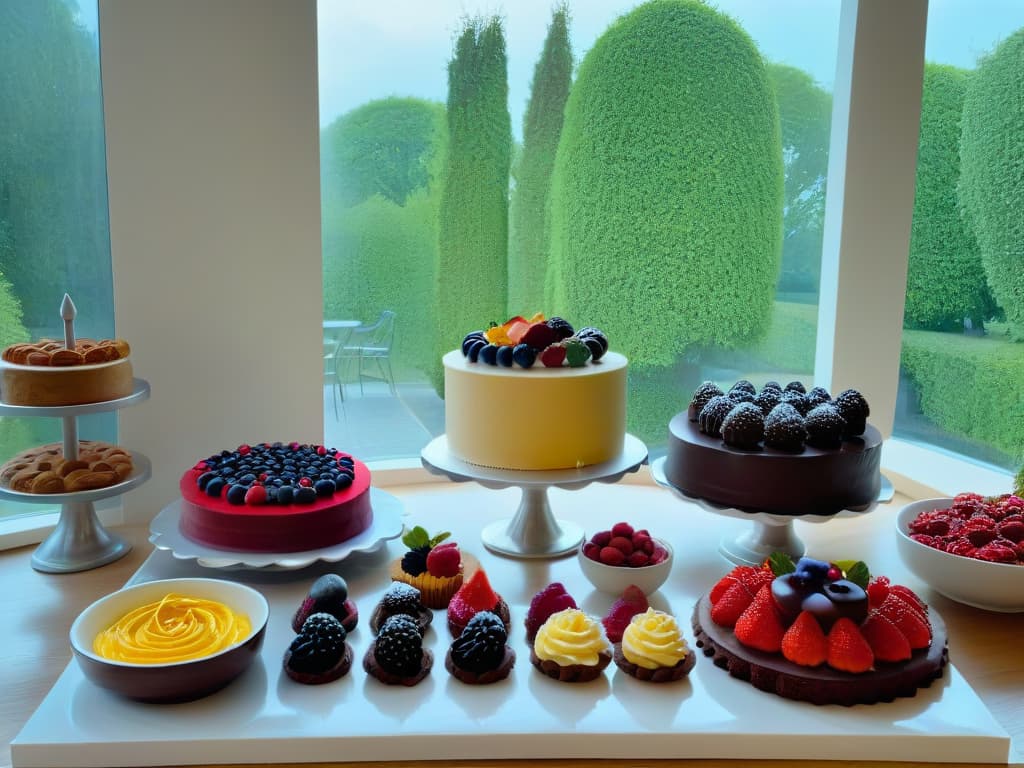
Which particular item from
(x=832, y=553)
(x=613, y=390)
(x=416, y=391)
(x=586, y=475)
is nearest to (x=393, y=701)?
(x=586, y=475)

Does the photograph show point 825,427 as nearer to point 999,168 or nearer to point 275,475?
point 275,475

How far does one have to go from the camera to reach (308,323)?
2.34m

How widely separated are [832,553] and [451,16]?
1.79m

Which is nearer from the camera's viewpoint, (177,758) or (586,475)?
(177,758)

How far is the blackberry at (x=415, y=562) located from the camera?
1.78m

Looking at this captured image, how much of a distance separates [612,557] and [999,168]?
5.56 feet

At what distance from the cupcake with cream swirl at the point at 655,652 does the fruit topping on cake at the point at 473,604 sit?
0.25 meters

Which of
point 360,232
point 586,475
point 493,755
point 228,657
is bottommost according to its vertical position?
point 493,755

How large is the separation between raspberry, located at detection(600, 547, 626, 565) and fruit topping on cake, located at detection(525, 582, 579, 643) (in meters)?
0.17

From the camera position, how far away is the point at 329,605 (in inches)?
63.9

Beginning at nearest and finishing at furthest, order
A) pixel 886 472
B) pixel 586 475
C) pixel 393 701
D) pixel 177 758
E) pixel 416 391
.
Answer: pixel 177 758, pixel 393 701, pixel 586 475, pixel 886 472, pixel 416 391

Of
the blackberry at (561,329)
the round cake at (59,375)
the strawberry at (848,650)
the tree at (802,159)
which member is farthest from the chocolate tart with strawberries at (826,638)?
the tree at (802,159)

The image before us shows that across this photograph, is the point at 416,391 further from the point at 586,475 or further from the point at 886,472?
the point at 886,472

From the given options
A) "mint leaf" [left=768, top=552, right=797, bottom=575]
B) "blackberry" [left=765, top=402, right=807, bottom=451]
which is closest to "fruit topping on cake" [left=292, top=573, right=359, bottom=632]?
"mint leaf" [left=768, top=552, right=797, bottom=575]
